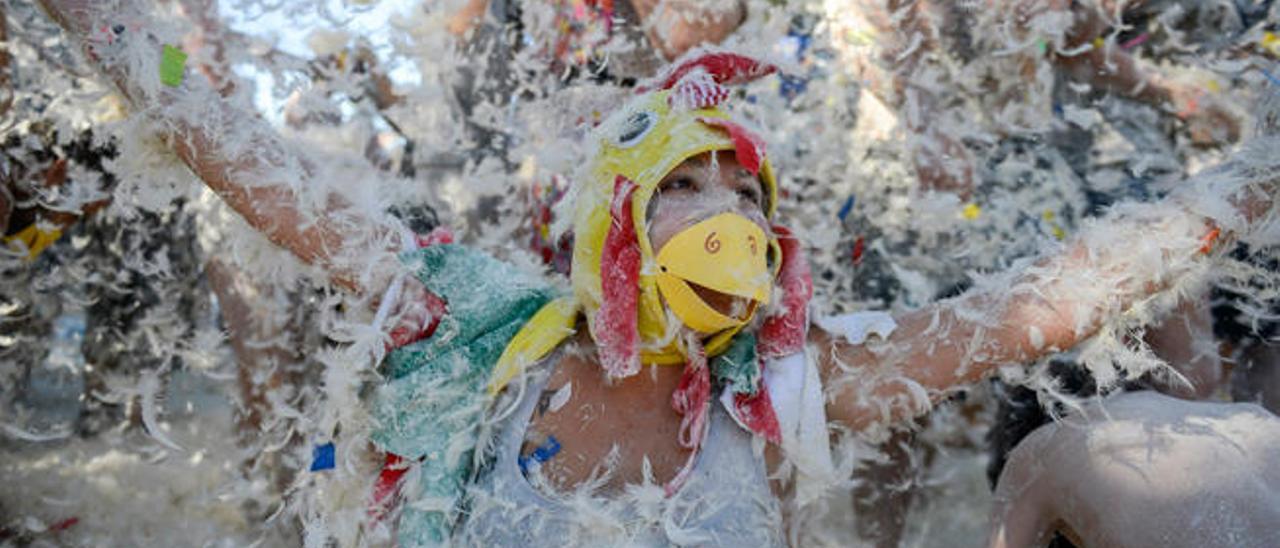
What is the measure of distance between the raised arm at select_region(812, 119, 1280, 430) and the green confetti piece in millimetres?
1191

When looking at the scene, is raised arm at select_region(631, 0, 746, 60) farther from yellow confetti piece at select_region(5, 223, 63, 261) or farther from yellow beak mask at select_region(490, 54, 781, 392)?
yellow confetti piece at select_region(5, 223, 63, 261)

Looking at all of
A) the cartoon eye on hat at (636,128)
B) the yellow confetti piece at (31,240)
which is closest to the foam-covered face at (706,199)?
the cartoon eye on hat at (636,128)

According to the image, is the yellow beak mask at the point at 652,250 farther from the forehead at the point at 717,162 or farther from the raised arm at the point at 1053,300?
the raised arm at the point at 1053,300

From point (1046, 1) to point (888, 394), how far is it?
1986mm

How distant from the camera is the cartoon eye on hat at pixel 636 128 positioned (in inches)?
67.8

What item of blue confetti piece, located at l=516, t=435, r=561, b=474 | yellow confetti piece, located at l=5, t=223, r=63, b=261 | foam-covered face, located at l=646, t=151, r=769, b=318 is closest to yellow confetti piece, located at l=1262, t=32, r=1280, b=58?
foam-covered face, located at l=646, t=151, r=769, b=318

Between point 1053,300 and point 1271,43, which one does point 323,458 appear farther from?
point 1271,43

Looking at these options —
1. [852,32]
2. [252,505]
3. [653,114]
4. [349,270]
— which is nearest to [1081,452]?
[653,114]

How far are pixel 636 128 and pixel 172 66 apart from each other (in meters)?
0.79

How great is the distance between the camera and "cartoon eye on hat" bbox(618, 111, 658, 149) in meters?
1.72

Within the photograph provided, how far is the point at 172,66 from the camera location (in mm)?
1734

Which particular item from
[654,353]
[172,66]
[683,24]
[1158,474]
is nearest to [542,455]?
[654,353]

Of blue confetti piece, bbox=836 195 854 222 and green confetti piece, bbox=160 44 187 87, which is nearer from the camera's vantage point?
green confetti piece, bbox=160 44 187 87

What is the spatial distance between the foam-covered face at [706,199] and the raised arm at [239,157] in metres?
0.51
